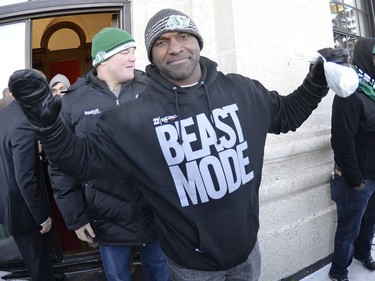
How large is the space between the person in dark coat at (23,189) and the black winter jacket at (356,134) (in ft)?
7.68

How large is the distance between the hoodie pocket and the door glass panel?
2999 mm

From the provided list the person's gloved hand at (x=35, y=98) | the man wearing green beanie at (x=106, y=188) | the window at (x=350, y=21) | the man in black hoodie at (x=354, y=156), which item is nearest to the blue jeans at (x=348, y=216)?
the man in black hoodie at (x=354, y=156)

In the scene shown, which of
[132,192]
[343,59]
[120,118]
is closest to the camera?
[120,118]

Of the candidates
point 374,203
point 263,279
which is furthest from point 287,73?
point 263,279

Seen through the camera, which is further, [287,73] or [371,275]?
[287,73]

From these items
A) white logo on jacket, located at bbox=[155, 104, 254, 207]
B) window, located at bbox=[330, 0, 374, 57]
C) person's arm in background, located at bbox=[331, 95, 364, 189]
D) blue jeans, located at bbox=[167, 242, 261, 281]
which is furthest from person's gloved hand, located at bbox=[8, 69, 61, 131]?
window, located at bbox=[330, 0, 374, 57]

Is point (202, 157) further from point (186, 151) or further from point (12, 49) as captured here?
point (12, 49)

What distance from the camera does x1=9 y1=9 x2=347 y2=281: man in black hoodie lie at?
1.34m

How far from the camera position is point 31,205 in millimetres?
2467

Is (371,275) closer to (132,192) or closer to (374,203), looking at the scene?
(374,203)

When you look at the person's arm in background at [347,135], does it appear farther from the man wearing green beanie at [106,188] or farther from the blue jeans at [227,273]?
the man wearing green beanie at [106,188]

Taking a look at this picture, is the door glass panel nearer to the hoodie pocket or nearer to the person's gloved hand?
the person's gloved hand

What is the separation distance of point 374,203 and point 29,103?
2881 millimetres

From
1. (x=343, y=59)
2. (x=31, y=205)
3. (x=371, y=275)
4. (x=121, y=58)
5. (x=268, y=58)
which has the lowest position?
(x=371, y=275)
